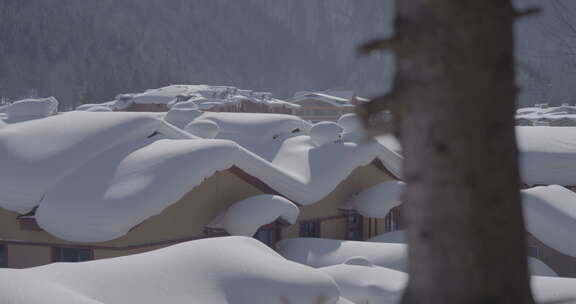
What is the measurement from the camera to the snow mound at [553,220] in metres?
15.8

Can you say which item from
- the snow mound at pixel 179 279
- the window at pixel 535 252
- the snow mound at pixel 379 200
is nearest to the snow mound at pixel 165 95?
the snow mound at pixel 379 200

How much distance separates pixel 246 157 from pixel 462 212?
13.2m

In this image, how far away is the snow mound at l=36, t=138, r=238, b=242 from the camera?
12.4 metres

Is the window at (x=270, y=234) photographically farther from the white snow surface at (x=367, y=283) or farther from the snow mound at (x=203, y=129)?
the white snow surface at (x=367, y=283)

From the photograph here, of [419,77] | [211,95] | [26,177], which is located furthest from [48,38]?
[419,77]

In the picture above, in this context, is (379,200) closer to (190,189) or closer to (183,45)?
(190,189)

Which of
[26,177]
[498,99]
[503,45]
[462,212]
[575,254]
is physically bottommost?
[575,254]

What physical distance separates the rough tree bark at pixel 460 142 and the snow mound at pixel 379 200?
15.7 metres

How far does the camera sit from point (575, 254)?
614 inches

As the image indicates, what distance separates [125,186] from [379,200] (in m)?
6.78

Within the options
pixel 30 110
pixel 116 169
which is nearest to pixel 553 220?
pixel 116 169

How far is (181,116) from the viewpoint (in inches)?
890

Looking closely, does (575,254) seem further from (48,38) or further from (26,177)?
(48,38)

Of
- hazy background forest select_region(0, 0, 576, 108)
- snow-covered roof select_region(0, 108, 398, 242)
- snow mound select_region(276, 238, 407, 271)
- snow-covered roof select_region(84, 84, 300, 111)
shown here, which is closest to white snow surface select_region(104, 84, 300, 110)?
snow-covered roof select_region(84, 84, 300, 111)
